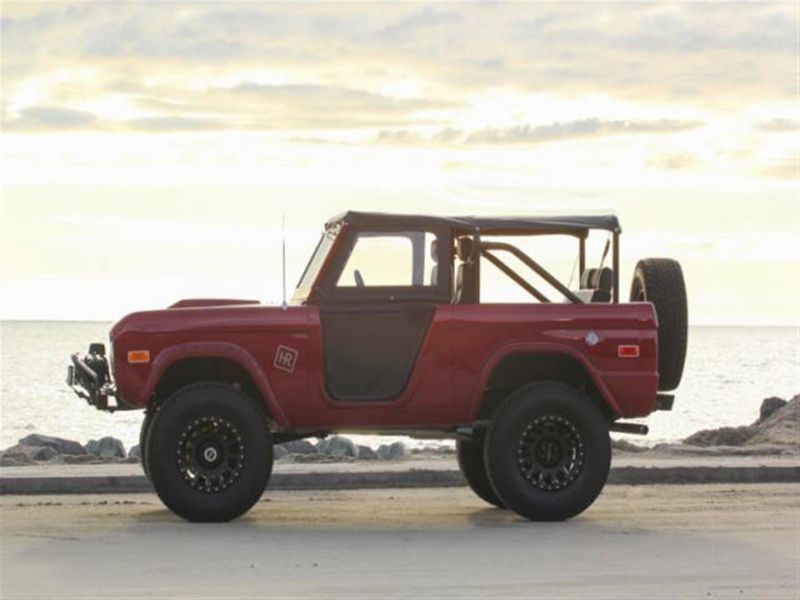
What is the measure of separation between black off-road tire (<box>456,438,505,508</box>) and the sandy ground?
0.18 meters

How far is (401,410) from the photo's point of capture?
15.4 m

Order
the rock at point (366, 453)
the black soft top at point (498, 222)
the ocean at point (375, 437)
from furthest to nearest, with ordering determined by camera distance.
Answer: the ocean at point (375, 437) < the rock at point (366, 453) < the black soft top at point (498, 222)

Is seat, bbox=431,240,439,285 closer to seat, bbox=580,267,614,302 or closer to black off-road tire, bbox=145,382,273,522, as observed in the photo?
seat, bbox=580,267,614,302

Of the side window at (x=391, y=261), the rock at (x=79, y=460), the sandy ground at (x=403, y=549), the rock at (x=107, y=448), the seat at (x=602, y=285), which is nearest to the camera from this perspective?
the sandy ground at (x=403, y=549)

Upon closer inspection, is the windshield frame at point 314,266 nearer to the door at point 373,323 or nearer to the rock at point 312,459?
the door at point 373,323

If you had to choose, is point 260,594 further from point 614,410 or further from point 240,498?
point 614,410

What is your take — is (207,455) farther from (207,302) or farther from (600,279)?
(600,279)

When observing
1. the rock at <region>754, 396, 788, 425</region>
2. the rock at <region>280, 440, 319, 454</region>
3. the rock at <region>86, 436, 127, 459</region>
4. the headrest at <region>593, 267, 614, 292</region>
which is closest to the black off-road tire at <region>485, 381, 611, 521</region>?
the headrest at <region>593, 267, 614, 292</region>

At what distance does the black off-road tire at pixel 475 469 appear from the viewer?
1683cm

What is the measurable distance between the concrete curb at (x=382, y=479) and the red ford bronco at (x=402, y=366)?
7.07 feet

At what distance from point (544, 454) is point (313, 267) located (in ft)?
7.73

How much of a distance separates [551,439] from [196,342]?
279 cm

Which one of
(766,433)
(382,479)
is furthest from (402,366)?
(766,433)

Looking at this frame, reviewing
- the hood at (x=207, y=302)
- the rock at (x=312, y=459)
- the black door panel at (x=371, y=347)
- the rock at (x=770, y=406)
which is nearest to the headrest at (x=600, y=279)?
the black door panel at (x=371, y=347)
